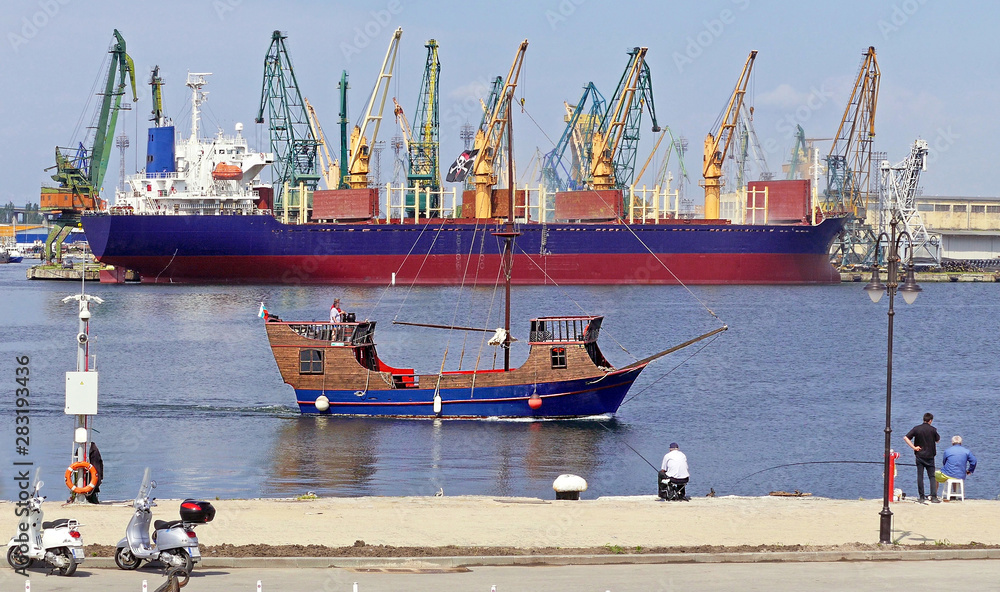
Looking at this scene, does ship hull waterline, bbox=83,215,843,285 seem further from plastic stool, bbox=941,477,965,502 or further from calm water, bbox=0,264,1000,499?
plastic stool, bbox=941,477,965,502

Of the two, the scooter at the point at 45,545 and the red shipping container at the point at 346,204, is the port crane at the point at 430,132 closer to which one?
the red shipping container at the point at 346,204

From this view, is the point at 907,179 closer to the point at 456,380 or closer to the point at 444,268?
the point at 444,268

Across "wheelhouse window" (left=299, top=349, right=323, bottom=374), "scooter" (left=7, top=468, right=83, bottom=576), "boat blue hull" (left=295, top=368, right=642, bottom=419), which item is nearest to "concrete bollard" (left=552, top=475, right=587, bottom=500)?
"scooter" (left=7, top=468, right=83, bottom=576)

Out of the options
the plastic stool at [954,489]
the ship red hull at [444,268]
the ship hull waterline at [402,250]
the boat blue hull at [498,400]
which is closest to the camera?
the plastic stool at [954,489]

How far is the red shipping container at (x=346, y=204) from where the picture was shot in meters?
90.5

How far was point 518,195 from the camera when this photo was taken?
9625 centimetres

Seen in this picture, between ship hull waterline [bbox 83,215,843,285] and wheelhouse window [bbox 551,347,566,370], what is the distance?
55196 millimetres

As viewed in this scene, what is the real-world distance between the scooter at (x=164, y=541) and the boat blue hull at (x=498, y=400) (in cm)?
1759

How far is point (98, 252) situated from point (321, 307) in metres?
28.5

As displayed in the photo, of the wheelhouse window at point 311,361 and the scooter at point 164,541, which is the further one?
the wheelhouse window at point 311,361

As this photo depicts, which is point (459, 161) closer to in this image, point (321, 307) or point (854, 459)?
point (321, 307)

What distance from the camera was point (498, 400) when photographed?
99.9 ft

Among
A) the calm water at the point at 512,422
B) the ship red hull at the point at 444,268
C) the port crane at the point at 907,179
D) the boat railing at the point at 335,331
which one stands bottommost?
Answer: the calm water at the point at 512,422

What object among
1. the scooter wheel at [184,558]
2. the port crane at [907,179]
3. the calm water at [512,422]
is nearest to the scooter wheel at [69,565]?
the scooter wheel at [184,558]
